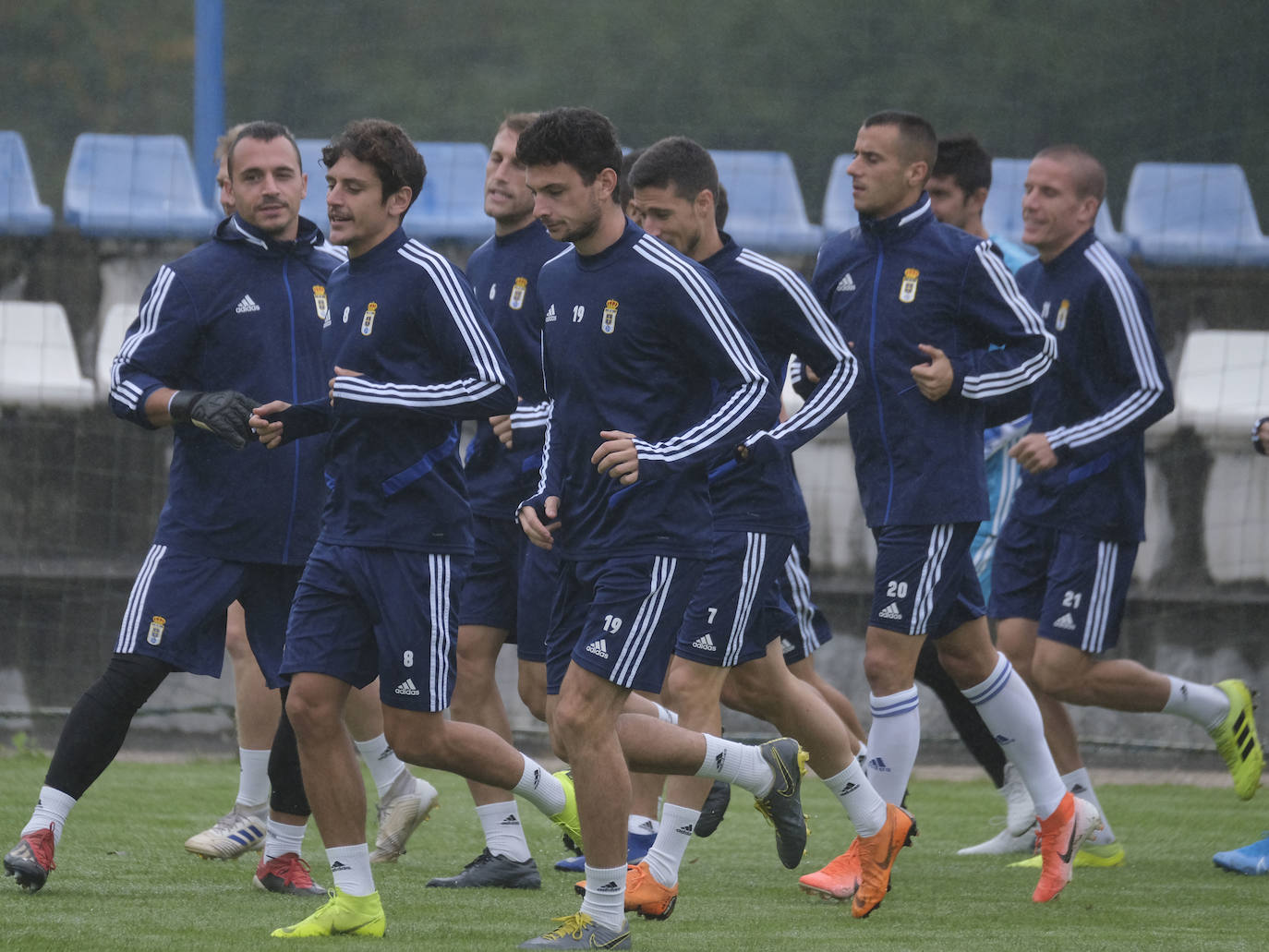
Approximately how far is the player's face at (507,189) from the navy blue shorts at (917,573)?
4.93 ft

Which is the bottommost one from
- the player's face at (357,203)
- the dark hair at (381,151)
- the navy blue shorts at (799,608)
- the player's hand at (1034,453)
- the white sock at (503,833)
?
the white sock at (503,833)

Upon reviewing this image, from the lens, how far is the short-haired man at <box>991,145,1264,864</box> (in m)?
5.89

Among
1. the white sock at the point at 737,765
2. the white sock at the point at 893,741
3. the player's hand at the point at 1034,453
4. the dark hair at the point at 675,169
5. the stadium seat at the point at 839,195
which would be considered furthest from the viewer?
the stadium seat at the point at 839,195

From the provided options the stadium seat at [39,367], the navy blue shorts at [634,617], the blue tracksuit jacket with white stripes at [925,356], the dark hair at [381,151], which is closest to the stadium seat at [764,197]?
the stadium seat at [39,367]

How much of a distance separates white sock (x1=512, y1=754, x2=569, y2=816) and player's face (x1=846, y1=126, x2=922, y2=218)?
1.81 metres

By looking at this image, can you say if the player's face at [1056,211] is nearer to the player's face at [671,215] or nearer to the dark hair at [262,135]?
the player's face at [671,215]

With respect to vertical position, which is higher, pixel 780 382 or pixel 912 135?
pixel 912 135

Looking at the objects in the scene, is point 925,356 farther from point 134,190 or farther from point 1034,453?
point 134,190

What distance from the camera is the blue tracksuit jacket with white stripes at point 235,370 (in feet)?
16.4

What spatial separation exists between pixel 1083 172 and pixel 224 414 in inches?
116

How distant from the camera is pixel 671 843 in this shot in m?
4.93

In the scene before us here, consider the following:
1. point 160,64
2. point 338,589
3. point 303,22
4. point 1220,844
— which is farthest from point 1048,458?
point 160,64

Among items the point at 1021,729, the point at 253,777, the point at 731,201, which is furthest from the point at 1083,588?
the point at 731,201

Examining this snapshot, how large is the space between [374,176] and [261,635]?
4.45 feet
